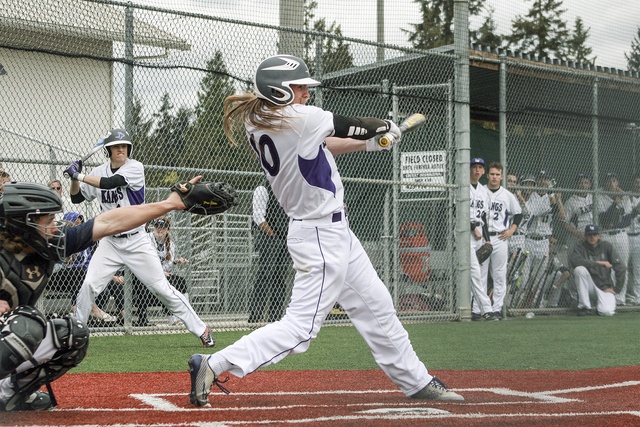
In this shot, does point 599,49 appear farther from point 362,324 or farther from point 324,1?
point 362,324

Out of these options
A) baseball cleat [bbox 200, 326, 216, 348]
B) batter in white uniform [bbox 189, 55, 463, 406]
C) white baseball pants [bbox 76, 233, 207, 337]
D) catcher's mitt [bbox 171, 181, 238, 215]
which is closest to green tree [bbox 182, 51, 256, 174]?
white baseball pants [bbox 76, 233, 207, 337]

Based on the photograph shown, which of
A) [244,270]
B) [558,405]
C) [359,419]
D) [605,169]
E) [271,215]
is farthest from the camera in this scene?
[605,169]

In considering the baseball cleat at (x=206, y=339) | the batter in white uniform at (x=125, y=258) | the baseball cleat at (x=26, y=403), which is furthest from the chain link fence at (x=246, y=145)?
the baseball cleat at (x=26, y=403)

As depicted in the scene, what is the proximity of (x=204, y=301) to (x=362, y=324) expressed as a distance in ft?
22.4

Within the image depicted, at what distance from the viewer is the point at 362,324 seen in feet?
17.0

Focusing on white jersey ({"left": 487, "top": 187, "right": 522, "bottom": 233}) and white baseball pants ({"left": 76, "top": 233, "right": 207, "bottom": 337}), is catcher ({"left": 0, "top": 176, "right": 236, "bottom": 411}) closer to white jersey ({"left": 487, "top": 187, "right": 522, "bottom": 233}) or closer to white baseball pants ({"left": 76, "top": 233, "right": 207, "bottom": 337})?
white baseball pants ({"left": 76, "top": 233, "right": 207, "bottom": 337})

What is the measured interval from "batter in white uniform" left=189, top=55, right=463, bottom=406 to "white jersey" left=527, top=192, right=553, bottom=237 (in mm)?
8135

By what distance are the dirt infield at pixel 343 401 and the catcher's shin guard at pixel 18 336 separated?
1.02 feet

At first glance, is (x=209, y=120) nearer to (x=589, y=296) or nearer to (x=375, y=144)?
(x=375, y=144)

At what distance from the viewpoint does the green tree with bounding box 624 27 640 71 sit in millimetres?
11577

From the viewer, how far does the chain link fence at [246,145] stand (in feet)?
29.8

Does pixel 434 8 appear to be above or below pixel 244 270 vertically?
above

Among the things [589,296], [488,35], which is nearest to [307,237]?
[589,296]

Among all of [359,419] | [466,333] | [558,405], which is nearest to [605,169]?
[466,333]
